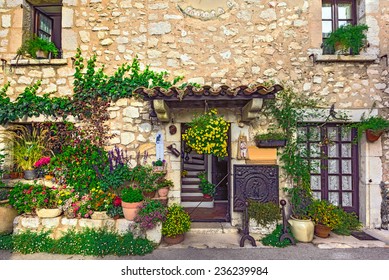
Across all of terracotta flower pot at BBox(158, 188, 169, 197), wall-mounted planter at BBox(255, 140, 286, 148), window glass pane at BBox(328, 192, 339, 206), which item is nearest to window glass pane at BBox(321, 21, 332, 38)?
wall-mounted planter at BBox(255, 140, 286, 148)

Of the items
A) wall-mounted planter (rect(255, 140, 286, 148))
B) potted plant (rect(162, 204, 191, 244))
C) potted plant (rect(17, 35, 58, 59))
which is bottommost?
potted plant (rect(162, 204, 191, 244))

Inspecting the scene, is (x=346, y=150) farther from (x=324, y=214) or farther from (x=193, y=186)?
(x=193, y=186)

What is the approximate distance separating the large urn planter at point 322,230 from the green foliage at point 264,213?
2.52ft

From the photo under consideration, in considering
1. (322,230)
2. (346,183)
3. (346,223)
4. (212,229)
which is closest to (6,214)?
(212,229)

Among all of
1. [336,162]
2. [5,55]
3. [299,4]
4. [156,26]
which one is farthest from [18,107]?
[336,162]

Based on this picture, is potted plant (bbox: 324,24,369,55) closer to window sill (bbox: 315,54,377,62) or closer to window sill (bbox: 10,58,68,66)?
window sill (bbox: 315,54,377,62)

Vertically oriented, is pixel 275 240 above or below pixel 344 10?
below

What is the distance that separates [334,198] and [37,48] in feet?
21.8

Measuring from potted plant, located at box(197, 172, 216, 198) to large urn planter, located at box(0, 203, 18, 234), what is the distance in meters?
4.07

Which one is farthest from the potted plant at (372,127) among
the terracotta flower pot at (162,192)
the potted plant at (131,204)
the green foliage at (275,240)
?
the potted plant at (131,204)

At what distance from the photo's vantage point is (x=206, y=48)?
14.6ft

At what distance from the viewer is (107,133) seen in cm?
439

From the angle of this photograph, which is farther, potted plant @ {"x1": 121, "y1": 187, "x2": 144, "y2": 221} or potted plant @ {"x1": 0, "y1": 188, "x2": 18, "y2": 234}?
potted plant @ {"x1": 0, "y1": 188, "x2": 18, "y2": 234}

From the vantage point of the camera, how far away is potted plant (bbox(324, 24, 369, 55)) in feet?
13.8
